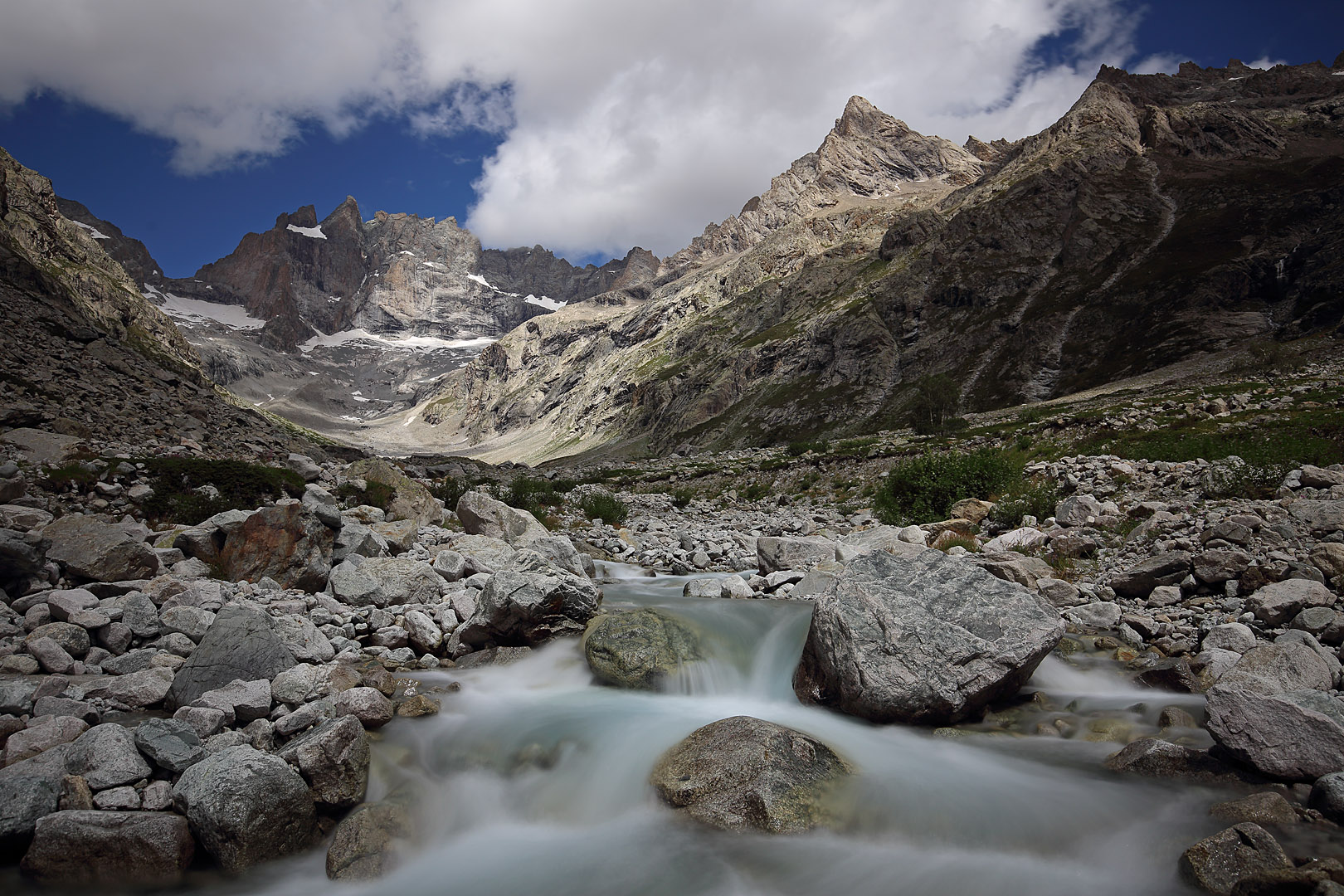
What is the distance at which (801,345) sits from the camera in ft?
490

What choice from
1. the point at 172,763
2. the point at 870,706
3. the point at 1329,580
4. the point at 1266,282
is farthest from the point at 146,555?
the point at 1266,282

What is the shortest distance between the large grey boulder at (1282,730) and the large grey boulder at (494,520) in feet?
47.4

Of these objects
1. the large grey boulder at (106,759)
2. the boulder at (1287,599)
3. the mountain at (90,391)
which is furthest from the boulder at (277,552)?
the boulder at (1287,599)

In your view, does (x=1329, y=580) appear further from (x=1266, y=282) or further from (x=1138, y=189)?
(x=1138, y=189)

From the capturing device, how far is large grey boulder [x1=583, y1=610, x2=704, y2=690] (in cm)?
950

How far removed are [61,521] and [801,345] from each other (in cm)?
14917

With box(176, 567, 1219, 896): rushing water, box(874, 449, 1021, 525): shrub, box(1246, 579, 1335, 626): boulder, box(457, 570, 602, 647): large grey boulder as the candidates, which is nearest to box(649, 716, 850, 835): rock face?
box(176, 567, 1219, 896): rushing water

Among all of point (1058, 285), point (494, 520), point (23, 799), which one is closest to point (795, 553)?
point (494, 520)

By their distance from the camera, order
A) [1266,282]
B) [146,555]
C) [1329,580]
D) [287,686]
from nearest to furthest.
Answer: [287,686] → [1329,580] → [146,555] → [1266,282]

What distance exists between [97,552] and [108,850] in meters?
6.41

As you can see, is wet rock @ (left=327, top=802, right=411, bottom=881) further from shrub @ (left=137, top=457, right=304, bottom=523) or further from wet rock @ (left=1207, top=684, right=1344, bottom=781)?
shrub @ (left=137, top=457, right=304, bottom=523)

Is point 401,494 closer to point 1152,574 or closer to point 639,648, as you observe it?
point 639,648

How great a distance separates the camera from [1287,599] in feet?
26.3

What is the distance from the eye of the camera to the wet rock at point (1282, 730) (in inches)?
208
